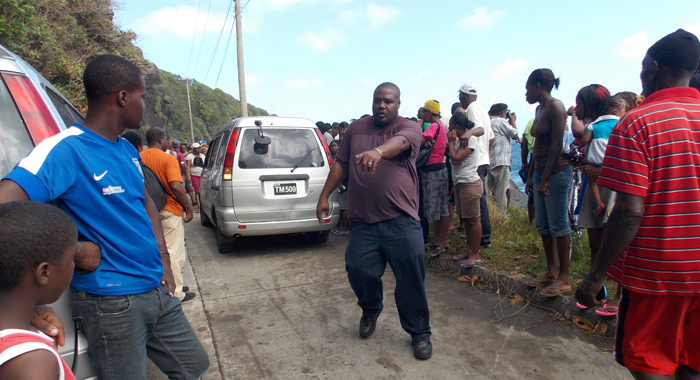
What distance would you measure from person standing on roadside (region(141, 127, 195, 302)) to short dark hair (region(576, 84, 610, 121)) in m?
3.69

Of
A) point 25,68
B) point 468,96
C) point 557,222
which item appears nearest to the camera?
point 25,68

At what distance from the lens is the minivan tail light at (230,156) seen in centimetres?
534

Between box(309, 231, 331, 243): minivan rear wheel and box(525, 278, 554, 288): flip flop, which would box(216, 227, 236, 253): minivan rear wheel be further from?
box(525, 278, 554, 288): flip flop

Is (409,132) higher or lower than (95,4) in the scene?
lower

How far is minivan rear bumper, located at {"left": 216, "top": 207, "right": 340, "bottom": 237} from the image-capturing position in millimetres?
5332

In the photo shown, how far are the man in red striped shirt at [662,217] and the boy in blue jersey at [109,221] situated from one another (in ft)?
6.42

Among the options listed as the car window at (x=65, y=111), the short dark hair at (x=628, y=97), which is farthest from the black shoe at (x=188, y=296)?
the short dark hair at (x=628, y=97)

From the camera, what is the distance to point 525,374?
2.67m

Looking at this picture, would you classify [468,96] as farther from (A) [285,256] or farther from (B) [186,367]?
(B) [186,367]

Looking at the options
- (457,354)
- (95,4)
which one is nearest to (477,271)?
(457,354)

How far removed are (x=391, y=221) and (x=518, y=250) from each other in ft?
8.03

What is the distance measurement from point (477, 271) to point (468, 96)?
2168 mm

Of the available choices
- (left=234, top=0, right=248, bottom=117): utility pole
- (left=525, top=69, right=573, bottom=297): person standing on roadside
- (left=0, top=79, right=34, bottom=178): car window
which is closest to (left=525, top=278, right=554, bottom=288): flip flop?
(left=525, top=69, right=573, bottom=297): person standing on roadside

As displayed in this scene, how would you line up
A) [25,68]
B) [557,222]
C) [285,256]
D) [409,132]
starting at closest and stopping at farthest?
[25,68] → [409,132] → [557,222] → [285,256]
